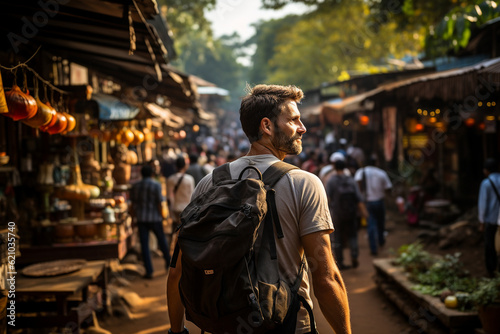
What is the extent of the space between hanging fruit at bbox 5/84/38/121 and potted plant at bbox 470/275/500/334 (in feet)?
15.3

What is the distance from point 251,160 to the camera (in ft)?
7.57

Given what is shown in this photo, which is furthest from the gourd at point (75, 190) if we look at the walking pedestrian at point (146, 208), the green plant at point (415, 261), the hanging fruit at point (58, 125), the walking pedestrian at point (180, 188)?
the green plant at point (415, 261)

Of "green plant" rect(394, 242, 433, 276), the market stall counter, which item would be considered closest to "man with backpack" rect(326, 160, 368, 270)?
"green plant" rect(394, 242, 433, 276)

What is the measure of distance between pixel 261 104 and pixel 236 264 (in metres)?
0.85

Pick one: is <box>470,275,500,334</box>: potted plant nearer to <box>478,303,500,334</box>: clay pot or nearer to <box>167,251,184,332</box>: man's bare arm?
<box>478,303,500,334</box>: clay pot

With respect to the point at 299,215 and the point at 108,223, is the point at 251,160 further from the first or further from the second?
the point at 108,223

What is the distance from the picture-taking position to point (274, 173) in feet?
7.16

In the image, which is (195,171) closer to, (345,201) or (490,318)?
(345,201)

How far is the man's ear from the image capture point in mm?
2283

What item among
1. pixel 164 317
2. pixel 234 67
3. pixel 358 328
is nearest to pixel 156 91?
pixel 164 317

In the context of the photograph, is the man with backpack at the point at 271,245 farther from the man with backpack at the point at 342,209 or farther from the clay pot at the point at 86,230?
the man with backpack at the point at 342,209

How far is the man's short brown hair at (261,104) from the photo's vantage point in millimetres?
2277

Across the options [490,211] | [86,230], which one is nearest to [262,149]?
[86,230]

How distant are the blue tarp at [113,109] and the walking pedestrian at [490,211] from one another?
5.22m
